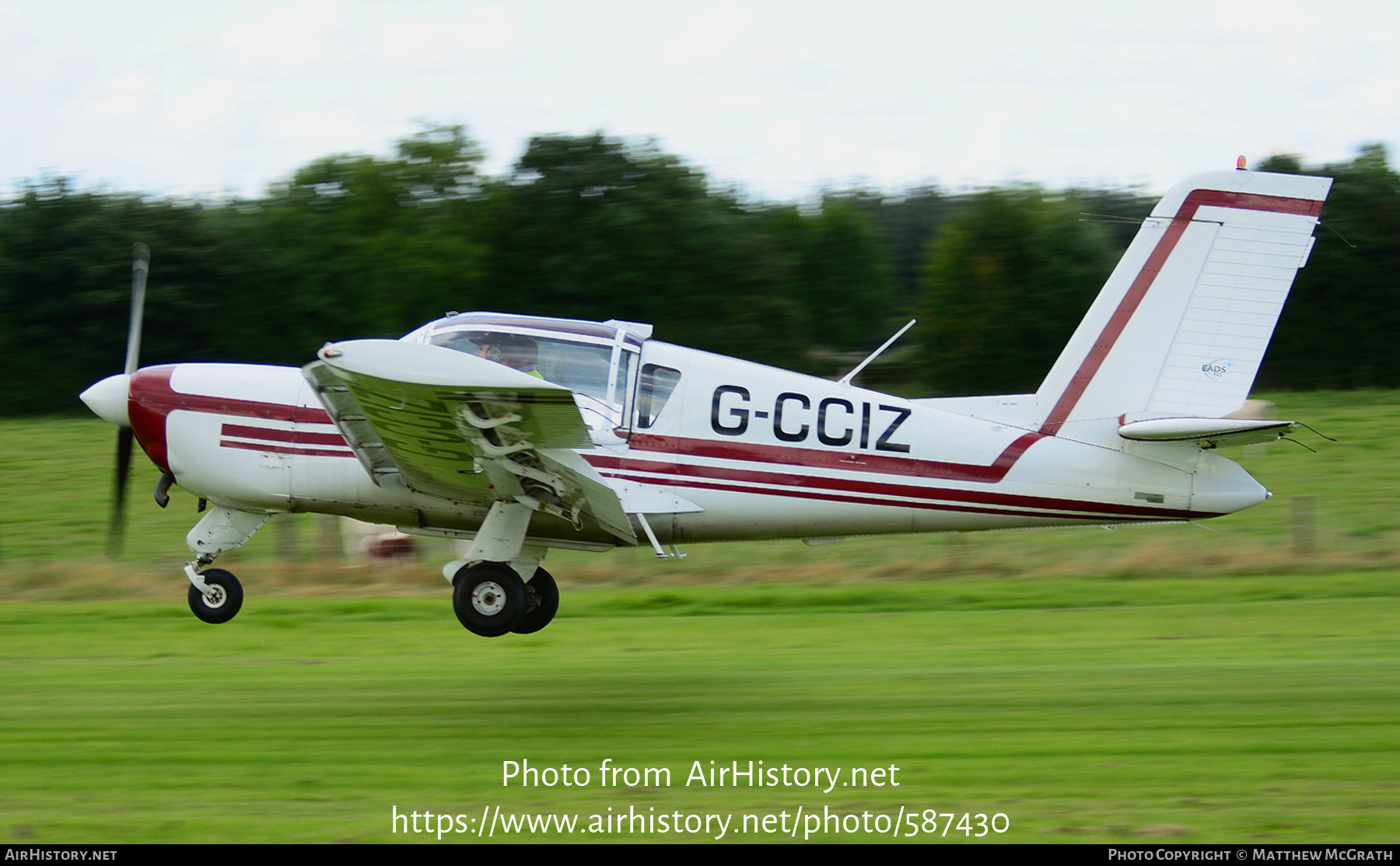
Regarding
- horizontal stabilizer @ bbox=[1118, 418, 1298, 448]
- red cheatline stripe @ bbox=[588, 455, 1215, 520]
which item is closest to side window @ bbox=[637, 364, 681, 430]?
red cheatline stripe @ bbox=[588, 455, 1215, 520]

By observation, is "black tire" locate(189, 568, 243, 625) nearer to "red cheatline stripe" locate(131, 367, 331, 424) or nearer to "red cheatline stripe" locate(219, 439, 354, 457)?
"red cheatline stripe" locate(219, 439, 354, 457)

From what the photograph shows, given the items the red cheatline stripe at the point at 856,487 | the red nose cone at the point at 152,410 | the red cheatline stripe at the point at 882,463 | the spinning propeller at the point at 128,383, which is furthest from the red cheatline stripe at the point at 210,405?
the red cheatline stripe at the point at 882,463

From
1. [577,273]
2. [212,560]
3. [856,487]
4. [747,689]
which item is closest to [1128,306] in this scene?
[856,487]

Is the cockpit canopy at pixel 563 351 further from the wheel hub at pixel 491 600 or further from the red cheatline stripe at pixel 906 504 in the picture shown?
the wheel hub at pixel 491 600

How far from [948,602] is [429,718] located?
6.55 meters

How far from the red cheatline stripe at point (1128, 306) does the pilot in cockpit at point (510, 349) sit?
3550 millimetres

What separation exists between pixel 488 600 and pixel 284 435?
6.07 ft

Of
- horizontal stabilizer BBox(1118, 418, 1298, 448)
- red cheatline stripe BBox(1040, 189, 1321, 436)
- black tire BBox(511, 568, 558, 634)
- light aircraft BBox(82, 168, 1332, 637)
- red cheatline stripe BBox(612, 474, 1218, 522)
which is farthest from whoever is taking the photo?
black tire BBox(511, 568, 558, 634)

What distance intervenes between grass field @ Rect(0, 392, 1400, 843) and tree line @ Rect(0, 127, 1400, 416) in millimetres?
12908

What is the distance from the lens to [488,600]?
27.0ft

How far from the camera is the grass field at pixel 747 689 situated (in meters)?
6.53

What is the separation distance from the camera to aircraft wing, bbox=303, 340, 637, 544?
265 inches

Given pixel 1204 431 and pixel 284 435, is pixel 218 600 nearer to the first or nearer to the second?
pixel 284 435
